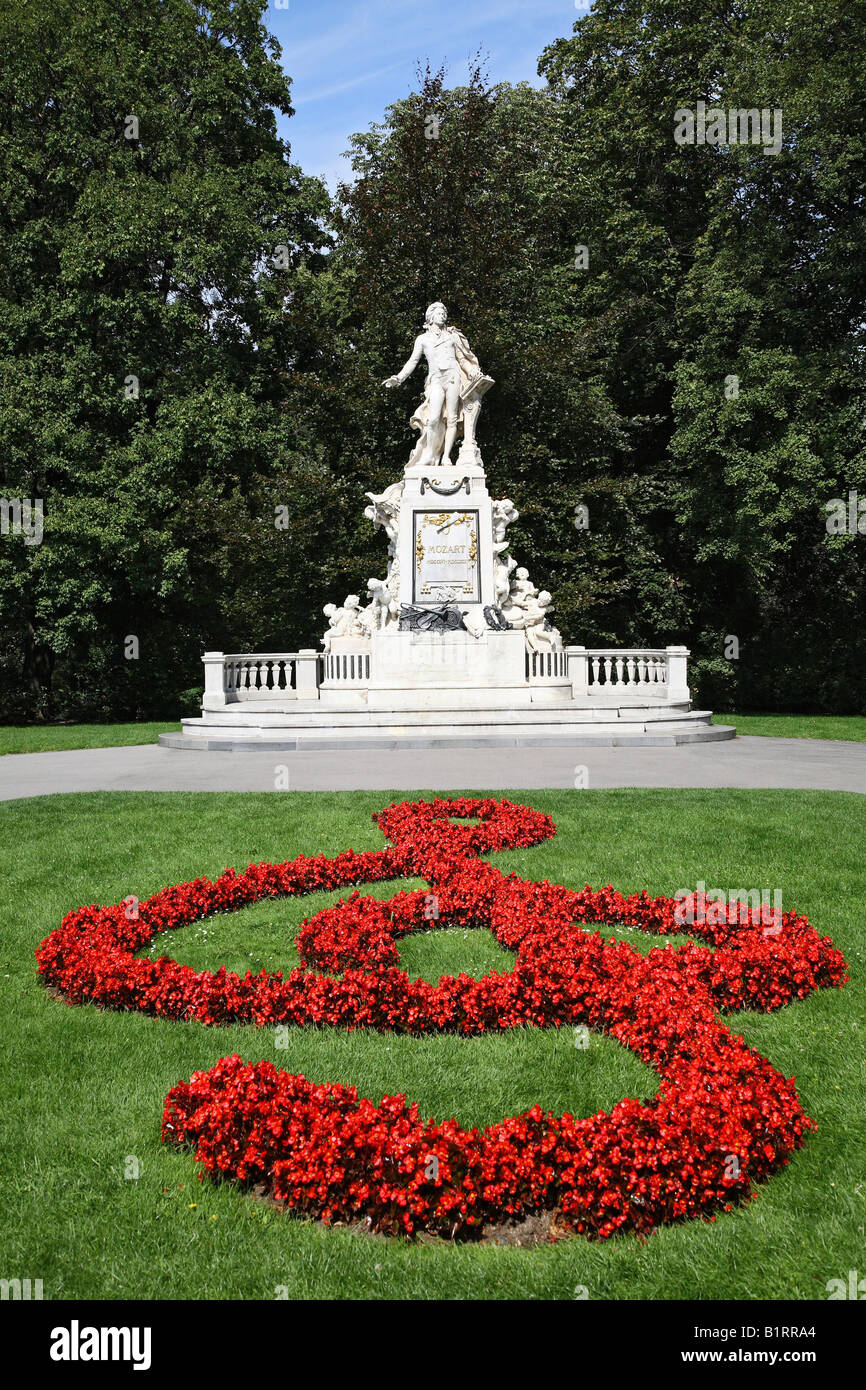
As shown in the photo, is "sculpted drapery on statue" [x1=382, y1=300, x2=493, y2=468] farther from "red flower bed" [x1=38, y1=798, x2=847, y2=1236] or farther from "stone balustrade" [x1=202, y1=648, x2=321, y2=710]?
"red flower bed" [x1=38, y1=798, x2=847, y2=1236]

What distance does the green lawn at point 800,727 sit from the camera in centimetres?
1830

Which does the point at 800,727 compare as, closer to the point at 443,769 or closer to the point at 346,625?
the point at 346,625

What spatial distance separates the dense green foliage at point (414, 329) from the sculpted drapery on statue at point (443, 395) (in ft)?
17.8

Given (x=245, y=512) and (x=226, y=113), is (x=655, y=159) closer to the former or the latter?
(x=226, y=113)

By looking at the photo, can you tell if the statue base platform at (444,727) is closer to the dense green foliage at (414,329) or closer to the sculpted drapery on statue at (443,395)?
the sculpted drapery on statue at (443,395)

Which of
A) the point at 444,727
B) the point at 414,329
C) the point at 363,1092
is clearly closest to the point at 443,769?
the point at 444,727

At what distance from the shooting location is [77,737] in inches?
752

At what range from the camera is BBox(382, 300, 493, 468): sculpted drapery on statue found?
21.5 meters

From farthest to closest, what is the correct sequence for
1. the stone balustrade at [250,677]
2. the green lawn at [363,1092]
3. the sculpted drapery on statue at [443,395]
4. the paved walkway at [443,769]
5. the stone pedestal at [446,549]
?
the sculpted drapery on statue at [443,395] → the stone pedestal at [446,549] → the stone balustrade at [250,677] → the paved walkway at [443,769] → the green lawn at [363,1092]

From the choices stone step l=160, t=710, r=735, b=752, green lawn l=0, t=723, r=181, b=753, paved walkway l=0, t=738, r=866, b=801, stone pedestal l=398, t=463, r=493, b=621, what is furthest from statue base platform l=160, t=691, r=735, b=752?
stone pedestal l=398, t=463, r=493, b=621

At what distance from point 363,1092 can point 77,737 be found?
1672cm

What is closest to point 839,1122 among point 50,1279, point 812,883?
point 50,1279

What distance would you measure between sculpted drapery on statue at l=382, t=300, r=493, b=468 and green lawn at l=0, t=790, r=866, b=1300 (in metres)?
15.6

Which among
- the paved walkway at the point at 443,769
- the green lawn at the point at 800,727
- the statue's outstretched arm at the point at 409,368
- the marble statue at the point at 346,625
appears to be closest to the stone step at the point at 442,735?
the paved walkway at the point at 443,769
